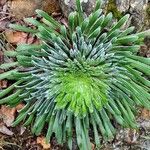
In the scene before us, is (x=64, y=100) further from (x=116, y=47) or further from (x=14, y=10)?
(x=14, y=10)

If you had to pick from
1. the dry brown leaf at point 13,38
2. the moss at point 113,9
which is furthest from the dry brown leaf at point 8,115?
the moss at point 113,9

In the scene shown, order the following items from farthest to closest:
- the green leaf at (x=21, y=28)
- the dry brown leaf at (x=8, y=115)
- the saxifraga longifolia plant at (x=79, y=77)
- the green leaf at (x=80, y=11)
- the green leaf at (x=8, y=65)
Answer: the dry brown leaf at (x=8, y=115) → the green leaf at (x=8, y=65) → the green leaf at (x=21, y=28) → the green leaf at (x=80, y=11) → the saxifraga longifolia plant at (x=79, y=77)

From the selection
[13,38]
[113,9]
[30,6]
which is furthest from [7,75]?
[113,9]

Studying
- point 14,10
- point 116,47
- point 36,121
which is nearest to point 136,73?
point 116,47

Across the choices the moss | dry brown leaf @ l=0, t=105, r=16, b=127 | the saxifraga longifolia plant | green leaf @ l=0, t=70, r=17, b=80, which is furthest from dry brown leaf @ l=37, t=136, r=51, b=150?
the moss

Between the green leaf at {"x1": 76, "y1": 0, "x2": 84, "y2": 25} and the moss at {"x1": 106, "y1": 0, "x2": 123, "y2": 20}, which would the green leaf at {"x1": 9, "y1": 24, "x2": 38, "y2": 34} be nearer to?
the green leaf at {"x1": 76, "y1": 0, "x2": 84, "y2": 25}

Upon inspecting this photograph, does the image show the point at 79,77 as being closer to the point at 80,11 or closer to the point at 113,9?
the point at 80,11

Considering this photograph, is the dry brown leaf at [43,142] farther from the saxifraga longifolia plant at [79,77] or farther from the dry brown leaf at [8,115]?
the dry brown leaf at [8,115]
